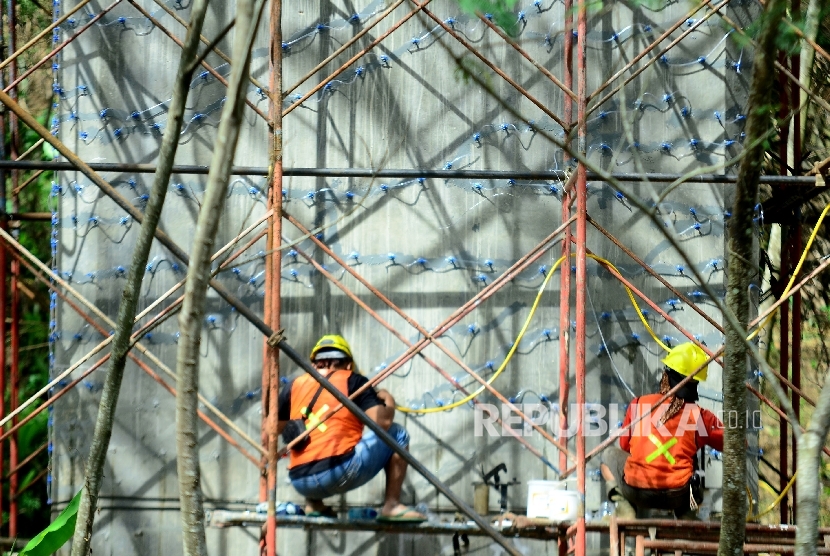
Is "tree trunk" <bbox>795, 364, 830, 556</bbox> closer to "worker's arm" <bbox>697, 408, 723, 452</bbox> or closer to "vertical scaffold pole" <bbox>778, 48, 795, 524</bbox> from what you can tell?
"worker's arm" <bbox>697, 408, 723, 452</bbox>

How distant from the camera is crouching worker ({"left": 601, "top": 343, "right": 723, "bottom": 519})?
6922 mm

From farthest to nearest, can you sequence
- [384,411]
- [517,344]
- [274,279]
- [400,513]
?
[517,344], [384,411], [400,513], [274,279]

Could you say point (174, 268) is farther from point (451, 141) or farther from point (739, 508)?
point (739, 508)

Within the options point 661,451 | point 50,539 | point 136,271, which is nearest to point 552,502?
point 661,451

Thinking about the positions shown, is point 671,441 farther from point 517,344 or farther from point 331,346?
point 331,346

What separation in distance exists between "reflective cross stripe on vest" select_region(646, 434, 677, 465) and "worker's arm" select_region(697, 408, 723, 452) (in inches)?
8.4

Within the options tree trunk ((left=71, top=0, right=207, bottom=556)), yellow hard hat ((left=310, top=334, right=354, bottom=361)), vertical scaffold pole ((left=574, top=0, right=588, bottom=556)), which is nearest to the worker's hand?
A: yellow hard hat ((left=310, top=334, right=354, bottom=361))

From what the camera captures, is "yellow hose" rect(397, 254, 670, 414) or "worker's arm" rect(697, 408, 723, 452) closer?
"worker's arm" rect(697, 408, 723, 452)

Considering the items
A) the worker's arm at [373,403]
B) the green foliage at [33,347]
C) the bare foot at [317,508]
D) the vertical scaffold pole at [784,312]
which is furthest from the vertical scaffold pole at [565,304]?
the green foliage at [33,347]

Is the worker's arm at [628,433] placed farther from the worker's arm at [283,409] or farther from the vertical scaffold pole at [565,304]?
the worker's arm at [283,409]

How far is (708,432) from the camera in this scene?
276 inches

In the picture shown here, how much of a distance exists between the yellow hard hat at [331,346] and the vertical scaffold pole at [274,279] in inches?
29.3

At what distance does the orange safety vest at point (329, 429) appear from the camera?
22.2ft

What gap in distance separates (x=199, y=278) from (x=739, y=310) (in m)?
2.26
